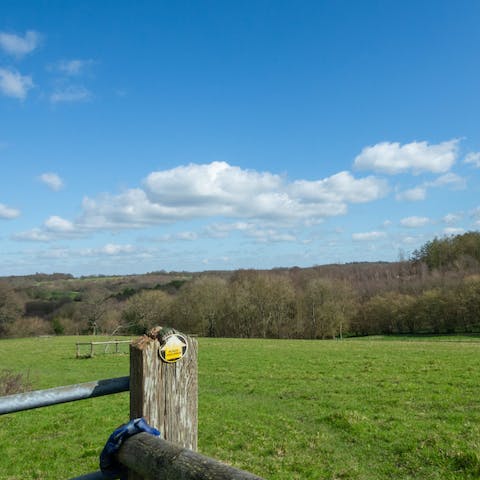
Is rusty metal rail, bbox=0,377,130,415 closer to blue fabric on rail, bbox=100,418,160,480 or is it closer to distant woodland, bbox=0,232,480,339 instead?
blue fabric on rail, bbox=100,418,160,480

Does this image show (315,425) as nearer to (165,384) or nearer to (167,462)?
(165,384)

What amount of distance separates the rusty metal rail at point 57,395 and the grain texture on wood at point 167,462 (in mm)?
421

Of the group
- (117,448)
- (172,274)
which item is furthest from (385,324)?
(172,274)

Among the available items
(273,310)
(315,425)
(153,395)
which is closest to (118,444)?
(153,395)

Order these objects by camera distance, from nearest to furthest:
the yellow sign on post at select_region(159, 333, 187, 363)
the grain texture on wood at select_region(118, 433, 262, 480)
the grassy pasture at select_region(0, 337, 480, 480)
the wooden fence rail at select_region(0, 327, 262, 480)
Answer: the grain texture on wood at select_region(118, 433, 262, 480), the wooden fence rail at select_region(0, 327, 262, 480), the yellow sign on post at select_region(159, 333, 187, 363), the grassy pasture at select_region(0, 337, 480, 480)

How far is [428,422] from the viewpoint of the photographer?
9.98m

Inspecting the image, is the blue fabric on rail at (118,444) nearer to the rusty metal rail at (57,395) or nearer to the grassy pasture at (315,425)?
the rusty metal rail at (57,395)

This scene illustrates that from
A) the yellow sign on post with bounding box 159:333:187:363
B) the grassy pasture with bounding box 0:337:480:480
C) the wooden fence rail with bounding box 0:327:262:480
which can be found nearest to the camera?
the wooden fence rail with bounding box 0:327:262:480

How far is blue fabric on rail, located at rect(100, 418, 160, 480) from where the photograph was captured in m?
2.31

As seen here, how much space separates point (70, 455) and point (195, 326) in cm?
5292

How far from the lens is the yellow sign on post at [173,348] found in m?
2.47

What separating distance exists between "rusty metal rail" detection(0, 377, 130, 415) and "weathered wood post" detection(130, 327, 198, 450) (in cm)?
25

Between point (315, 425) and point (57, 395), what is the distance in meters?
9.20

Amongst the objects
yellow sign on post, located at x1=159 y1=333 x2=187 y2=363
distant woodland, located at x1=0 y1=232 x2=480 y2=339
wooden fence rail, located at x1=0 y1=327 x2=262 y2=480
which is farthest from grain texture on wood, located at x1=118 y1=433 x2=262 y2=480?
distant woodland, located at x1=0 y1=232 x2=480 y2=339
